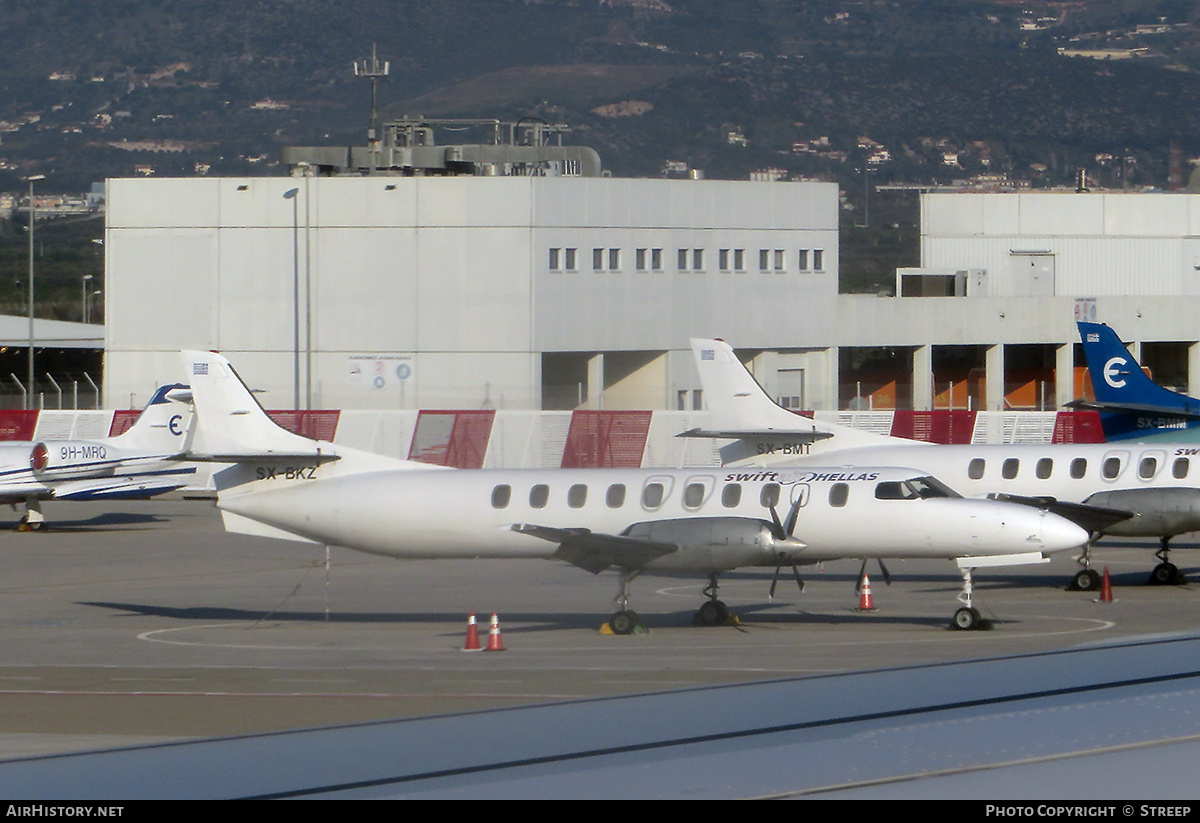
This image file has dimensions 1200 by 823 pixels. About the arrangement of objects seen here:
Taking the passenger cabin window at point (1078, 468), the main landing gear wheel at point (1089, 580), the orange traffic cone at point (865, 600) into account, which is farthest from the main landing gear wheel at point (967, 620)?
the passenger cabin window at point (1078, 468)

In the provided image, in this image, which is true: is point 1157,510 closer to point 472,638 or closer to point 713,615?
point 713,615

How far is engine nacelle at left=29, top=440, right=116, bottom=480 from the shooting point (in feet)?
114

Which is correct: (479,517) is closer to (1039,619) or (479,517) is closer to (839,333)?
(1039,619)

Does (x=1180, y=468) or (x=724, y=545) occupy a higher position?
(x=1180, y=468)

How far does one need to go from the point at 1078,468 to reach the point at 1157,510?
5.68ft

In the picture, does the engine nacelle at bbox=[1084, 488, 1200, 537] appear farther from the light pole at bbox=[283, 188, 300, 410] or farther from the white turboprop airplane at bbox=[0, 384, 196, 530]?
the light pole at bbox=[283, 188, 300, 410]

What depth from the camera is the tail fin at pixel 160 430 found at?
3675 centimetres

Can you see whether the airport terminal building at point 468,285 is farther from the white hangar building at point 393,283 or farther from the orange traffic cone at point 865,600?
the orange traffic cone at point 865,600

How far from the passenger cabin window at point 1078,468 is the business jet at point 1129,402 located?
5.84m

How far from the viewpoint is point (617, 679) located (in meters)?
16.4

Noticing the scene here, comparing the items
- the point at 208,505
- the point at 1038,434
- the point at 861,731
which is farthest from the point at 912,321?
the point at 861,731

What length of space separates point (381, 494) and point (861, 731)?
16.4 m

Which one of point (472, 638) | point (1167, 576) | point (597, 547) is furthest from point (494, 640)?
point (1167, 576)

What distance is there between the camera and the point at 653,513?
66.9 feet
